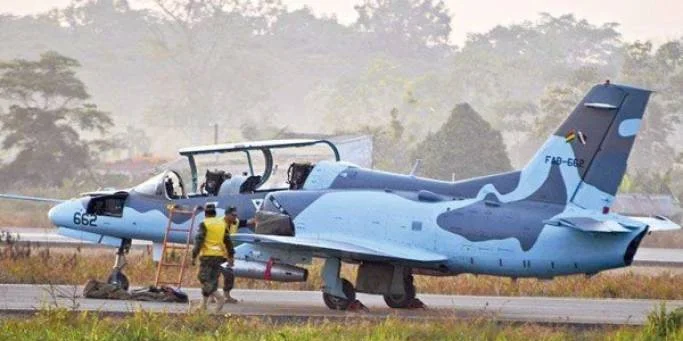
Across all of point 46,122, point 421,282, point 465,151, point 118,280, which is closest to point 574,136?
point 118,280

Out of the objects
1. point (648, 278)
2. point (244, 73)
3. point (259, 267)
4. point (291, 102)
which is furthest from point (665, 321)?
point (291, 102)

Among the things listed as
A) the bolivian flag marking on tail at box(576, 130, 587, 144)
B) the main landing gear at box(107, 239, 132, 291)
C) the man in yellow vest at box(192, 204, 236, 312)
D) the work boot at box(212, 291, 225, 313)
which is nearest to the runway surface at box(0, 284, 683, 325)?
the work boot at box(212, 291, 225, 313)

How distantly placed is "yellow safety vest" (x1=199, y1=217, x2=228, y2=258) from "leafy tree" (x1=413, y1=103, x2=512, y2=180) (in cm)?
4443

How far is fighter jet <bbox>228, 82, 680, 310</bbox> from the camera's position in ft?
81.7

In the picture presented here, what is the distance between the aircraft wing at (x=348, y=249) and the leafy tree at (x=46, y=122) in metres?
46.8

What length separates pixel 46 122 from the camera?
71.6 meters

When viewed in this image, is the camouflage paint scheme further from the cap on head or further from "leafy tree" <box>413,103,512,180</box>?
"leafy tree" <box>413,103,512,180</box>

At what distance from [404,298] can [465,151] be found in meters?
43.0

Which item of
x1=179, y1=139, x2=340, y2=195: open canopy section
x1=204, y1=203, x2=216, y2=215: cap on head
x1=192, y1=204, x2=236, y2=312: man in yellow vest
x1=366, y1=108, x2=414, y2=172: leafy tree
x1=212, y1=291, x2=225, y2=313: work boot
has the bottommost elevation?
x1=366, y1=108, x2=414, y2=172: leafy tree

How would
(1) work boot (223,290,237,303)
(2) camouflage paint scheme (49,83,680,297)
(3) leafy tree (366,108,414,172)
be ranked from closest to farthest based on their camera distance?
(2) camouflage paint scheme (49,83,680,297), (1) work boot (223,290,237,303), (3) leafy tree (366,108,414,172)

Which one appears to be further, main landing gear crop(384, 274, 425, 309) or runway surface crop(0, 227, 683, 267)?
runway surface crop(0, 227, 683, 267)

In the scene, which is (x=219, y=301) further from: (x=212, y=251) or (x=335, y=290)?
(x=335, y=290)

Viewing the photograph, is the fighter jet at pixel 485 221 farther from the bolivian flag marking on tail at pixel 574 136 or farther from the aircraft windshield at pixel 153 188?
the aircraft windshield at pixel 153 188

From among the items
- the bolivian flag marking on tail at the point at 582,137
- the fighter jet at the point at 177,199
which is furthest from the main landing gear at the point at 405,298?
the bolivian flag marking on tail at the point at 582,137
